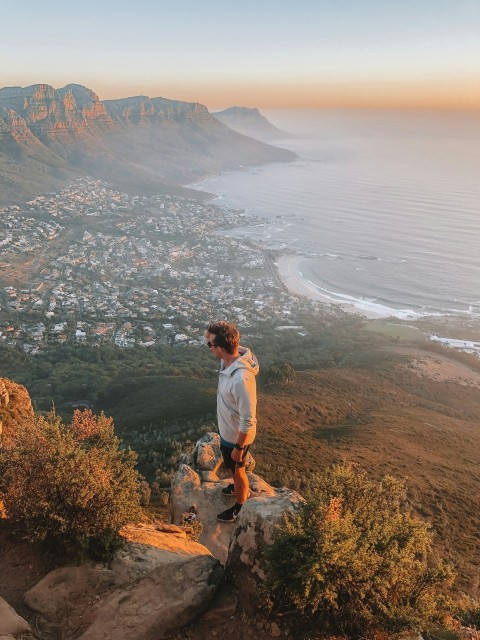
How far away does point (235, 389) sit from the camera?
486 centimetres

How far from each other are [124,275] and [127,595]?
6933 centimetres

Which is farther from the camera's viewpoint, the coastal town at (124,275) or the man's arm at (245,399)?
the coastal town at (124,275)

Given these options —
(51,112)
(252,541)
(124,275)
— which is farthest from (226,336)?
(51,112)

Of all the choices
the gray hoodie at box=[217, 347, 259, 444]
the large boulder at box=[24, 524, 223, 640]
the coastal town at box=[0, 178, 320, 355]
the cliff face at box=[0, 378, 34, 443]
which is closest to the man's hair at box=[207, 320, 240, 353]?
the gray hoodie at box=[217, 347, 259, 444]

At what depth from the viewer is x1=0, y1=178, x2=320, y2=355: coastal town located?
162ft

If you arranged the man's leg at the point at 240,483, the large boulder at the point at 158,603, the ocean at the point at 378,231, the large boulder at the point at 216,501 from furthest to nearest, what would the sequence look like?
1. the ocean at the point at 378,231
2. the man's leg at the point at 240,483
3. the large boulder at the point at 216,501
4. the large boulder at the point at 158,603

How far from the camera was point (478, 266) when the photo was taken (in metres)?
70.9

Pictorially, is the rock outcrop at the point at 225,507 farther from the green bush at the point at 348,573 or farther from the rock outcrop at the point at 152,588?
the green bush at the point at 348,573

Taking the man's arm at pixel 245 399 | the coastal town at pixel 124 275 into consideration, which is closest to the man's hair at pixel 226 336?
the man's arm at pixel 245 399

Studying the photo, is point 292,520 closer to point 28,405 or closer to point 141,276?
Answer: point 28,405

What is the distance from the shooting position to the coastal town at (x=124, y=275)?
49281 millimetres

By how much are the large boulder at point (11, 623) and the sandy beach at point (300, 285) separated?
5491 centimetres

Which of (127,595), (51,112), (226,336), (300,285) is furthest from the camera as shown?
(51,112)

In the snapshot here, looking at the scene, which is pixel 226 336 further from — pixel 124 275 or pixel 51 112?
pixel 51 112
